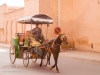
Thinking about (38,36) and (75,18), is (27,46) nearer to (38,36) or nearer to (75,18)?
(38,36)

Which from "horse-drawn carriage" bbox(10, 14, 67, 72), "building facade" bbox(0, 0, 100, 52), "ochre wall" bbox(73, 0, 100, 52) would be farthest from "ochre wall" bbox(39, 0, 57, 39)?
"horse-drawn carriage" bbox(10, 14, 67, 72)

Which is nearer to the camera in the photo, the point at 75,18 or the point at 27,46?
the point at 27,46

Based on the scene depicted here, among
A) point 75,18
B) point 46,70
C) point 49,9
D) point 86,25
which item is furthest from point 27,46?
point 75,18

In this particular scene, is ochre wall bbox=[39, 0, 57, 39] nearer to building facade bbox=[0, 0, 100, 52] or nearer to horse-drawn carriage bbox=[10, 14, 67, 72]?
building facade bbox=[0, 0, 100, 52]

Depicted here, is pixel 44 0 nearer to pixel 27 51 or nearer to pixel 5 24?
pixel 27 51

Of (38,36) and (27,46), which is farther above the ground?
(38,36)

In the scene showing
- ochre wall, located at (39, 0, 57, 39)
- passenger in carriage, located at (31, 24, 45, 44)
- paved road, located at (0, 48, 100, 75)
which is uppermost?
ochre wall, located at (39, 0, 57, 39)

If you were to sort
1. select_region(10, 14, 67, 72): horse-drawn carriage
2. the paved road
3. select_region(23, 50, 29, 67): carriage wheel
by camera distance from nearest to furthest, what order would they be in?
1. the paved road
2. select_region(10, 14, 67, 72): horse-drawn carriage
3. select_region(23, 50, 29, 67): carriage wheel

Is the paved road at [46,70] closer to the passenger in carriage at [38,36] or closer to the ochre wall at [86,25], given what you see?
the passenger in carriage at [38,36]

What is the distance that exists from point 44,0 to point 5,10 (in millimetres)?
19242

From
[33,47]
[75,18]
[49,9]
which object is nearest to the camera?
[33,47]

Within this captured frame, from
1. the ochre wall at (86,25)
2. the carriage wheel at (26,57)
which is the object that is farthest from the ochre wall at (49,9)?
the carriage wheel at (26,57)

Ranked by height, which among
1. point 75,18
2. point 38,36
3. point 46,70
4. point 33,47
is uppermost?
point 75,18

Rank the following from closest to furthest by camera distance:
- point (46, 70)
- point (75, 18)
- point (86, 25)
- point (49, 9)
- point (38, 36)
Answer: point (46, 70) < point (38, 36) < point (86, 25) < point (49, 9) < point (75, 18)
